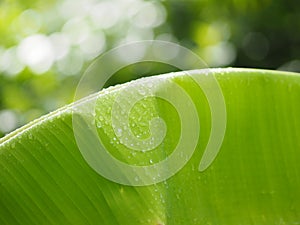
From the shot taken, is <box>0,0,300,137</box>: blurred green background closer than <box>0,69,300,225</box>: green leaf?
No

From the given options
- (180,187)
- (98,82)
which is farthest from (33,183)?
(98,82)

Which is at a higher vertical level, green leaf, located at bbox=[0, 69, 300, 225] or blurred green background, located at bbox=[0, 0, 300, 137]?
green leaf, located at bbox=[0, 69, 300, 225]

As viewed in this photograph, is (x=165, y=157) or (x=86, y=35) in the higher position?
(x=165, y=157)

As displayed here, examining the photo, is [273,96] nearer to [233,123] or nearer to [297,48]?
[233,123]

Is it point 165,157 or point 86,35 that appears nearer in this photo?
point 165,157
